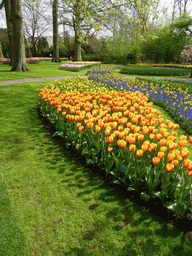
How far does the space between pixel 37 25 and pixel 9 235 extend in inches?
1891

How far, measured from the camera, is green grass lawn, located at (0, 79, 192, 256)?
Answer: 6.27ft

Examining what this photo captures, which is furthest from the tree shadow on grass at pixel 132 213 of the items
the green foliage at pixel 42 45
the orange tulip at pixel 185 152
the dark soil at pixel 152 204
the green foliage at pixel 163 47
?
the green foliage at pixel 42 45

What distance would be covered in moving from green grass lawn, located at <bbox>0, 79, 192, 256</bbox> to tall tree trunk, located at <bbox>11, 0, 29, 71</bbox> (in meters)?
12.5

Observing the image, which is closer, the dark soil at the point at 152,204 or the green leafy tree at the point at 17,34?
the dark soil at the point at 152,204

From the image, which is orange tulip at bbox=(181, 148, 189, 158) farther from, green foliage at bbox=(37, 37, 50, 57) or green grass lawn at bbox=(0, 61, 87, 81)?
green foliage at bbox=(37, 37, 50, 57)

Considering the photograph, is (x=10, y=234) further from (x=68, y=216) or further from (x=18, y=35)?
(x=18, y=35)

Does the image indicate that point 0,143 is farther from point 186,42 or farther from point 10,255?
point 186,42

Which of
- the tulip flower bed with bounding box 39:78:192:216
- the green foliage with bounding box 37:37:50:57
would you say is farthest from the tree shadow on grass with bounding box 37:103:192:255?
the green foliage with bounding box 37:37:50:57

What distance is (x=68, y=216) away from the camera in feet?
7.41

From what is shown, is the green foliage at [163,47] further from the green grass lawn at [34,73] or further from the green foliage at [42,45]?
the green foliage at [42,45]

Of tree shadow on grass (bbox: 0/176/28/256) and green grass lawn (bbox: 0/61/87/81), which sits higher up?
green grass lawn (bbox: 0/61/87/81)

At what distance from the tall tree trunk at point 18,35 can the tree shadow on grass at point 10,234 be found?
13.9 meters

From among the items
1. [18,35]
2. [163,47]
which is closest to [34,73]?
[18,35]

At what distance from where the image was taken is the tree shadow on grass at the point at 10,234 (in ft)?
6.07
